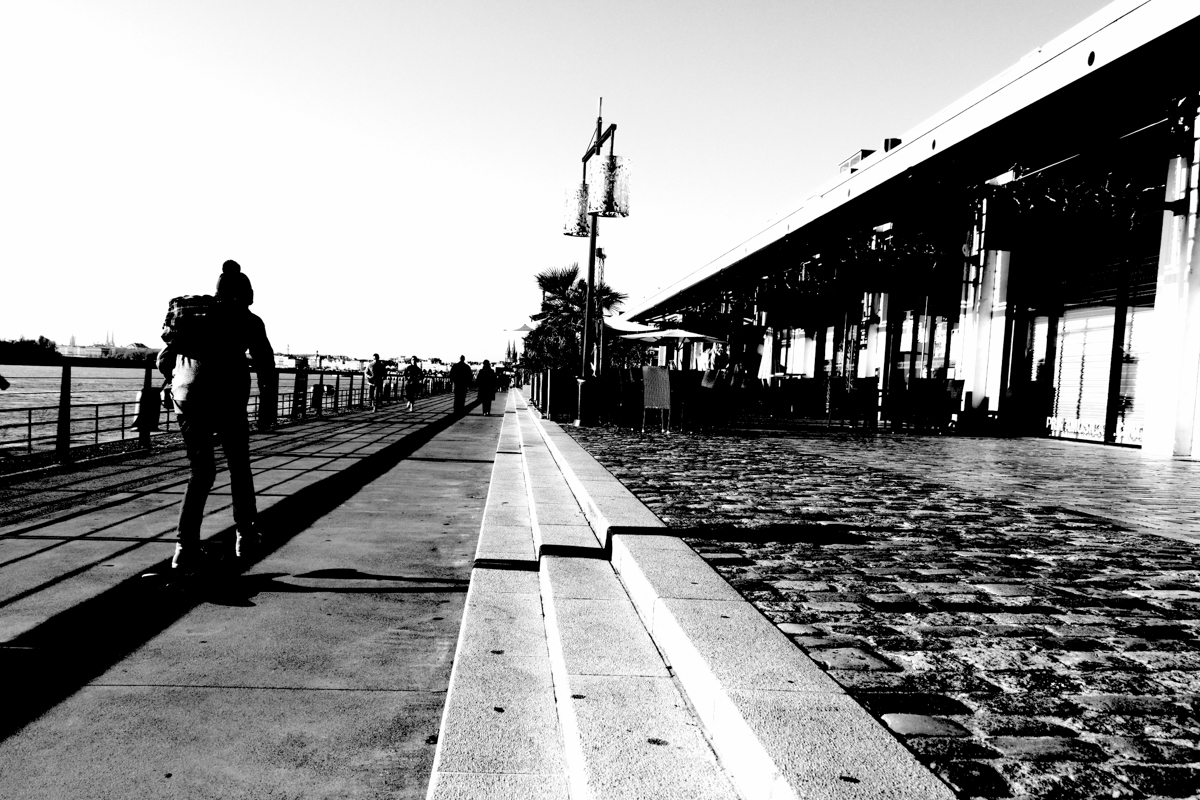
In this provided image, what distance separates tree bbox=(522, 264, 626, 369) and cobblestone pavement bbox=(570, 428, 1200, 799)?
75.4ft

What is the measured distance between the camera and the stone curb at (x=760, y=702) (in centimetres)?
191

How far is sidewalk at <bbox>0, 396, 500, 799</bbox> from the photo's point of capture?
8.27ft

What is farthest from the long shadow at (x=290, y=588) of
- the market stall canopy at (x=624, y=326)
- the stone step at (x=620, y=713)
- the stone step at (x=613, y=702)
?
the market stall canopy at (x=624, y=326)

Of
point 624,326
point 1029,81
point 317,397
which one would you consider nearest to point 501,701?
point 1029,81

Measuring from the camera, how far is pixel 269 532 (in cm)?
597

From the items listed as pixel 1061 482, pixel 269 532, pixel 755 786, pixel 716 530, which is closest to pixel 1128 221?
pixel 1061 482

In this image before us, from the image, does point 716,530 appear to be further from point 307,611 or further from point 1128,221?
point 1128,221

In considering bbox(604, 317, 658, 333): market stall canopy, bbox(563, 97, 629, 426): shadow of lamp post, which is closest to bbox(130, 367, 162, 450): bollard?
bbox(563, 97, 629, 426): shadow of lamp post

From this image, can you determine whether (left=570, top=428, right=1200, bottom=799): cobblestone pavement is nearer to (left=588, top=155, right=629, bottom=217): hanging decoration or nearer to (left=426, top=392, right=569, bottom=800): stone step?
(left=426, top=392, right=569, bottom=800): stone step

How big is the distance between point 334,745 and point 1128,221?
44.4ft

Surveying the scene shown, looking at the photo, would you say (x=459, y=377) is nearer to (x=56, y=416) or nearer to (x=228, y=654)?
(x=56, y=416)

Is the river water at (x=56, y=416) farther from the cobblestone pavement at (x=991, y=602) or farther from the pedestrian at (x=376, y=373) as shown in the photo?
the cobblestone pavement at (x=991, y=602)

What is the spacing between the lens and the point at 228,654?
3471 mm

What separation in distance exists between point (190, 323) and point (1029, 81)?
10.7 meters
